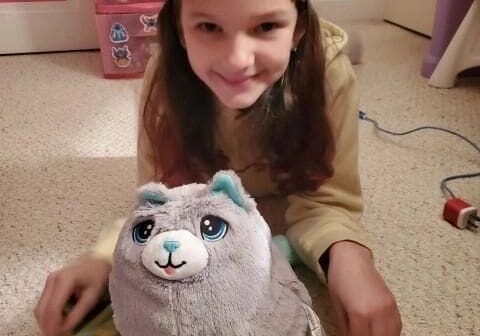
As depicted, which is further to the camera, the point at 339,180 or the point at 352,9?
the point at 352,9

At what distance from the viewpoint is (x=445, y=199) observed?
0.86 meters

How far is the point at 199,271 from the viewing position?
0.45 m

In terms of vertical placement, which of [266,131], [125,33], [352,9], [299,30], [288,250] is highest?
[299,30]

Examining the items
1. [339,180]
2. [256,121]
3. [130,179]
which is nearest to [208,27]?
[256,121]

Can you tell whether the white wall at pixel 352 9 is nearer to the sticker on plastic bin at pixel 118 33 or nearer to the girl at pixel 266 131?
the sticker on plastic bin at pixel 118 33

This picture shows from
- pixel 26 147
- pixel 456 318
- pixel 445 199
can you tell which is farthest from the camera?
pixel 26 147

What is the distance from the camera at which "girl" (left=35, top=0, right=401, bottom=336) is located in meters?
0.56

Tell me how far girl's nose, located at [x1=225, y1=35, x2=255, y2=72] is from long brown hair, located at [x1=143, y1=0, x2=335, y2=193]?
0.12 metres

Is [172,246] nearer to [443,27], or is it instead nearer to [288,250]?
[288,250]

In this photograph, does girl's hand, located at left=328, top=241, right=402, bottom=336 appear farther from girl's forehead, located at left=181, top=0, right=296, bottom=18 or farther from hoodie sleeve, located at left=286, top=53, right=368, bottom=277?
girl's forehead, located at left=181, top=0, right=296, bottom=18

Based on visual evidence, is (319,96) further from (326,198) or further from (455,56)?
(455,56)

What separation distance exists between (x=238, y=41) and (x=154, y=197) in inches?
6.9

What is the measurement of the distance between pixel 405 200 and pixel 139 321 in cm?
53

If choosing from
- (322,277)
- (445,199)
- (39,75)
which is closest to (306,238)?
(322,277)
